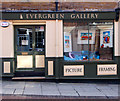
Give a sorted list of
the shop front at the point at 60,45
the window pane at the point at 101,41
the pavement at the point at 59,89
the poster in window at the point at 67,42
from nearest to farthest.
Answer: the pavement at the point at 59,89 < the shop front at the point at 60,45 < the poster in window at the point at 67,42 < the window pane at the point at 101,41

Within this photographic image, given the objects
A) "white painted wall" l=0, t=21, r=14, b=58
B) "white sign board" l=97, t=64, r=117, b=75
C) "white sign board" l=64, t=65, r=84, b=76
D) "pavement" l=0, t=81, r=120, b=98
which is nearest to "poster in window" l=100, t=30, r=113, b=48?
"white sign board" l=97, t=64, r=117, b=75

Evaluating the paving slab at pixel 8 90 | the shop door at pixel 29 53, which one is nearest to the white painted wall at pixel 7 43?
the shop door at pixel 29 53

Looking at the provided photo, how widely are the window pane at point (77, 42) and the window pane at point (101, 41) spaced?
27 cm

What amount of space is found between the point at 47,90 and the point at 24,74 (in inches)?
81.9

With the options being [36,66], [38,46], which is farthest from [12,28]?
[36,66]

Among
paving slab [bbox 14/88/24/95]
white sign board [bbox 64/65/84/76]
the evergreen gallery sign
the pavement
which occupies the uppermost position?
the evergreen gallery sign

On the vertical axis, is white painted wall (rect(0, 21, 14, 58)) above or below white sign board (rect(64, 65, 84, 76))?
above

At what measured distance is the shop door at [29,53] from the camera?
945 centimetres

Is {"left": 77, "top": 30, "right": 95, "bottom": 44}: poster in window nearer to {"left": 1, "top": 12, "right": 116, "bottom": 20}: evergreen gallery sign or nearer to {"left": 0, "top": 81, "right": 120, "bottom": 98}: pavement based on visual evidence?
{"left": 1, "top": 12, "right": 116, "bottom": 20}: evergreen gallery sign

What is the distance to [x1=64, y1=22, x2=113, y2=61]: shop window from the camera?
30.8 feet

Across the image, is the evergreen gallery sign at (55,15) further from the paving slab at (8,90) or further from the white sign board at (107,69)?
the paving slab at (8,90)

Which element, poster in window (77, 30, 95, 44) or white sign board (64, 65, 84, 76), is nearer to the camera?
white sign board (64, 65, 84, 76)

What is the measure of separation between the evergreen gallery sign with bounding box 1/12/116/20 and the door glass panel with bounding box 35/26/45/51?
2.17ft

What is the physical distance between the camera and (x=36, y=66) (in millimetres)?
9477
